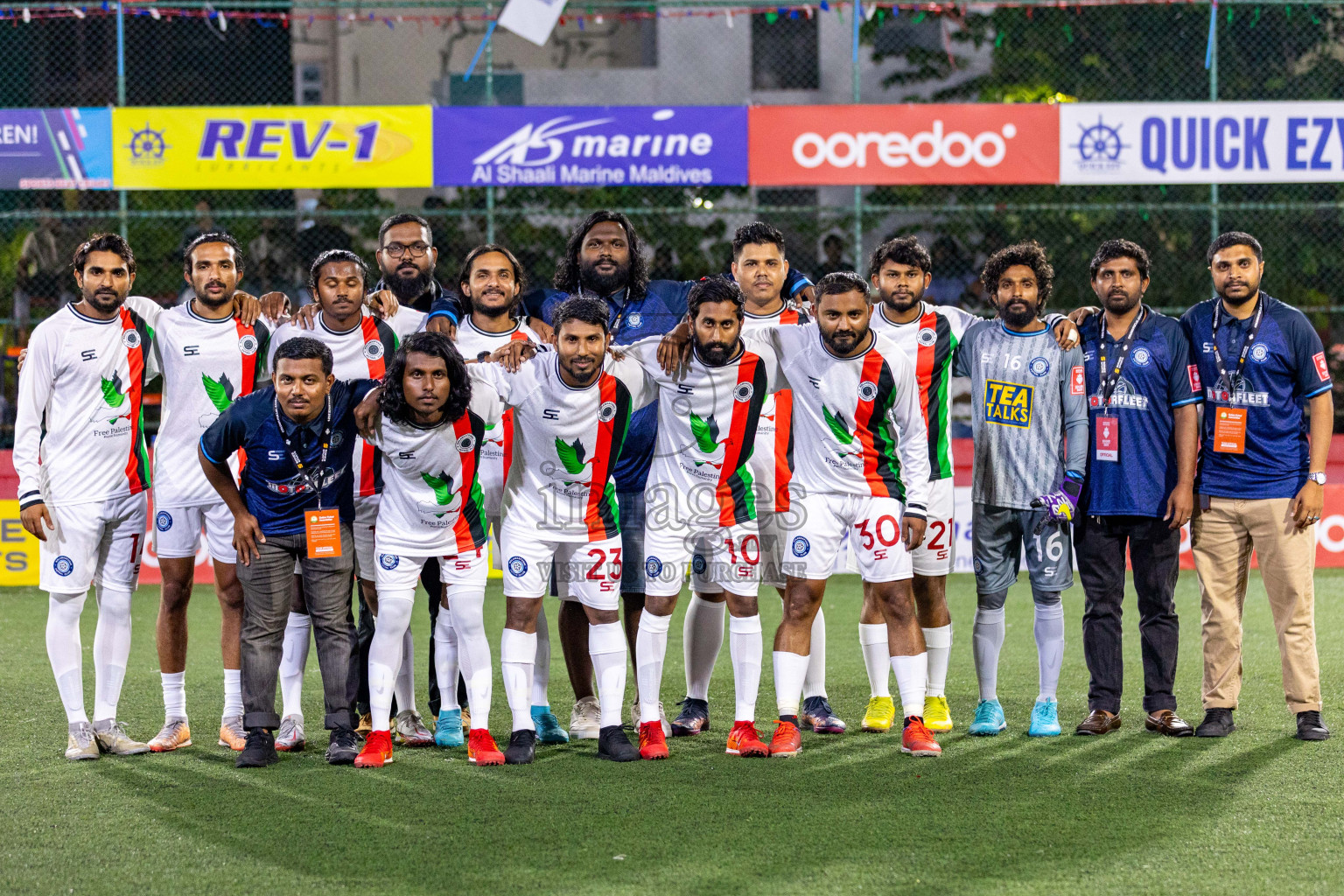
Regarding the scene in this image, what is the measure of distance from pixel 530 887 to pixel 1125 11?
13.4 meters

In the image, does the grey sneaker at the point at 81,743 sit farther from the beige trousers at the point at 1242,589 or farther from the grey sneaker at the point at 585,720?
the beige trousers at the point at 1242,589

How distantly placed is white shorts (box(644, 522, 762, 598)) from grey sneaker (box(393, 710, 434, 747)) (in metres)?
1.10

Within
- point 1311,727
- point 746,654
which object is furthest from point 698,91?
point 1311,727

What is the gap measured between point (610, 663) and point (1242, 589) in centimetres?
270

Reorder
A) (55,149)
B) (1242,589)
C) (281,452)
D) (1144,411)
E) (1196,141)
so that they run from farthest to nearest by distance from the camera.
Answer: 1. (1196,141)
2. (55,149)
3. (1242,589)
4. (1144,411)
5. (281,452)

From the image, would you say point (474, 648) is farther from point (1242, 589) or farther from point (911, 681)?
point (1242, 589)

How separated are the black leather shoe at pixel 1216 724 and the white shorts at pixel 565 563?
2.48 meters

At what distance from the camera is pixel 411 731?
5828 millimetres

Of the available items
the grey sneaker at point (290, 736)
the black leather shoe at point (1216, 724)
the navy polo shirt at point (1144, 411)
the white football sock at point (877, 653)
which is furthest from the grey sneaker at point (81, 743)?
the black leather shoe at point (1216, 724)

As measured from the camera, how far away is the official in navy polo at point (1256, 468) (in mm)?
5883

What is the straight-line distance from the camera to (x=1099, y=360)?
5984 mm

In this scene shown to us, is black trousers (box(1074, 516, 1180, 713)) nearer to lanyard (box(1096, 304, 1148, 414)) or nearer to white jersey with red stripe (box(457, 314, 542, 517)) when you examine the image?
lanyard (box(1096, 304, 1148, 414))

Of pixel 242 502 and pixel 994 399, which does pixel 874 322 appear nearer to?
pixel 994 399

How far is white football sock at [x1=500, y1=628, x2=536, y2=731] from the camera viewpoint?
5516 mm
